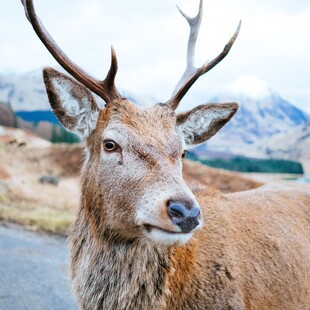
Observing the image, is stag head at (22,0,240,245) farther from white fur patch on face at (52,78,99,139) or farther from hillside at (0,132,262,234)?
hillside at (0,132,262,234)

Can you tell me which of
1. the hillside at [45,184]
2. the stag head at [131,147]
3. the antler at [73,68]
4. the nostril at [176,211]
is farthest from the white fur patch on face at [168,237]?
the hillside at [45,184]

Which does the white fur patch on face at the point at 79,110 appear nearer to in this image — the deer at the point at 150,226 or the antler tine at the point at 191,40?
the deer at the point at 150,226

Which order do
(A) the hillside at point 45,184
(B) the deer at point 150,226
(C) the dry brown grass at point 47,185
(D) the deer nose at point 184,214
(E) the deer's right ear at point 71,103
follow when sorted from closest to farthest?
(D) the deer nose at point 184,214, (B) the deer at point 150,226, (E) the deer's right ear at point 71,103, (C) the dry brown grass at point 47,185, (A) the hillside at point 45,184

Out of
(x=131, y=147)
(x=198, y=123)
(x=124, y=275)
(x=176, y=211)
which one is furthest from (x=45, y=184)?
(x=176, y=211)

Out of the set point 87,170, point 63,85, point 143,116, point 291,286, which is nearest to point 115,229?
point 87,170

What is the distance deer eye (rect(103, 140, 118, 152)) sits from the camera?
4309 millimetres

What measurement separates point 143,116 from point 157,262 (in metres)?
1.36

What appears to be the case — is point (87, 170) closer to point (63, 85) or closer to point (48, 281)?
point (63, 85)

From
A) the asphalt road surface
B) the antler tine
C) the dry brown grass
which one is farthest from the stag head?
the dry brown grass

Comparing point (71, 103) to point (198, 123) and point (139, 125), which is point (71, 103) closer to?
point (139, 125)

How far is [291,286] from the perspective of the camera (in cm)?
505

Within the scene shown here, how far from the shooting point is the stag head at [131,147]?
3.65m

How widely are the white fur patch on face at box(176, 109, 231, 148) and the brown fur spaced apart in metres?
0.38

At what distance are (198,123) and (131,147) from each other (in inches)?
47.1
